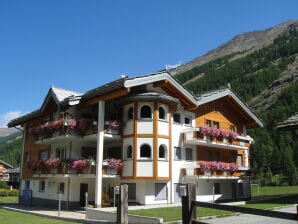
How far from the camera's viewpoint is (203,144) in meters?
33.6

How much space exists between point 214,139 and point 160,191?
7.26 m

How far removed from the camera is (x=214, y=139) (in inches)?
1339

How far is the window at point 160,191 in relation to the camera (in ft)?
97.3

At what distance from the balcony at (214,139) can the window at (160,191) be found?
437cm

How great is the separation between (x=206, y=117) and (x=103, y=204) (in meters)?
12.4

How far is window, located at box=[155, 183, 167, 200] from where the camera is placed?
97.3ft

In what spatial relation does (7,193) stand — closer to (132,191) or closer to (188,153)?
(132,191)

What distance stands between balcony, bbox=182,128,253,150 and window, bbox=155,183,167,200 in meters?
4.37

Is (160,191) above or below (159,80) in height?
below

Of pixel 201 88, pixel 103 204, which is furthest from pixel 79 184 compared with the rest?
pixel 201 88

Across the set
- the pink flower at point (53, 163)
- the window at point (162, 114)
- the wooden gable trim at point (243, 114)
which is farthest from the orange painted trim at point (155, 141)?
the wooden gable trim at point (243, 114)

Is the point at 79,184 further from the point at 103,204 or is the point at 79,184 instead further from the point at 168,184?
the point at 168,184

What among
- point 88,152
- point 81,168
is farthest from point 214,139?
point 81,168

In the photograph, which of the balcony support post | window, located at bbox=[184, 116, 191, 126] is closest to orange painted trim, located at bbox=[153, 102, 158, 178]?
the balcony support post
